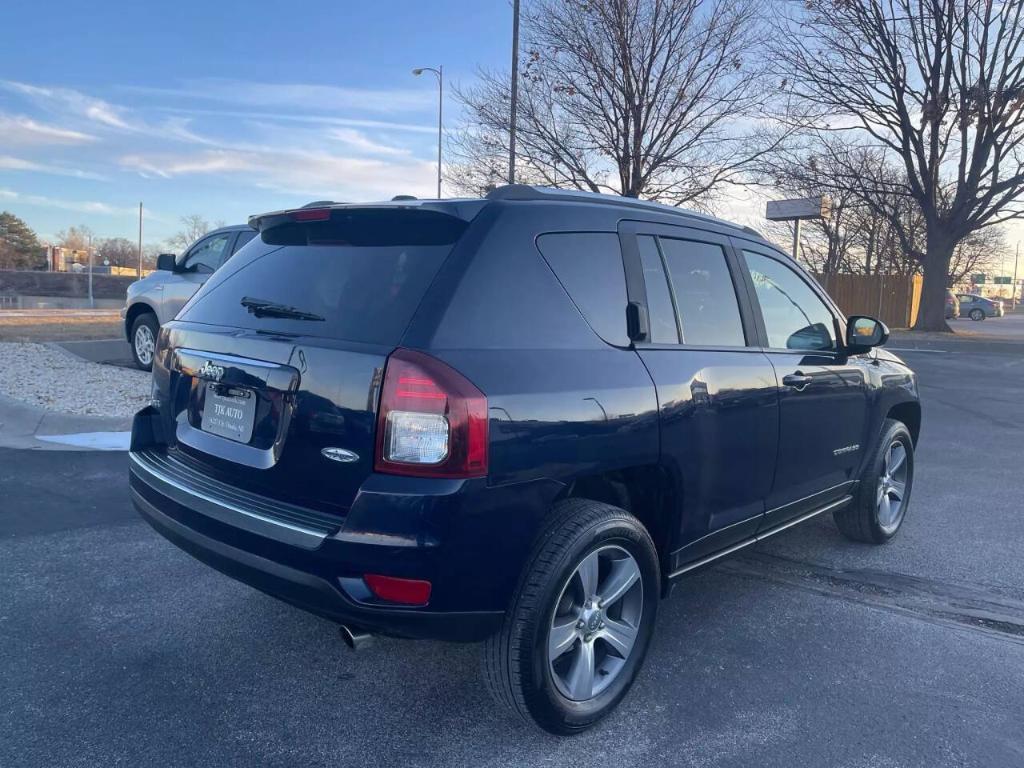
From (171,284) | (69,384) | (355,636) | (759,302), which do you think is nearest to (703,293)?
(759,302)

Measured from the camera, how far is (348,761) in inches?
105

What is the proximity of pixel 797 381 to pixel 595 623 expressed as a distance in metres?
1.72

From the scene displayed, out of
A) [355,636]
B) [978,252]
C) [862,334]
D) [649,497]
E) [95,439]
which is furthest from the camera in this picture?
[978,252]

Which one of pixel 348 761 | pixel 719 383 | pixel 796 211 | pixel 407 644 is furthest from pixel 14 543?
pixel 796 211

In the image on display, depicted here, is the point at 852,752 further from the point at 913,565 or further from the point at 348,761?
the point at 913,565

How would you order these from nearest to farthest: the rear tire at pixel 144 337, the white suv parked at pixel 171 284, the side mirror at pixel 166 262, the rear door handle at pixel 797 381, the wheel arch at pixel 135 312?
the rear door handle at pixel 797 381 → the side mirror at pixel 166 262 → the white suv parked at pixel 171 284 → the wheel arch at pixel 135 312 → the rear tire at pixel 144 337

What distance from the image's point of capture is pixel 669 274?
350 cm

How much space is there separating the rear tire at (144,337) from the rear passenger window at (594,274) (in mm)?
8841

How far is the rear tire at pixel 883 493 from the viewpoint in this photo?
4867 millimetres

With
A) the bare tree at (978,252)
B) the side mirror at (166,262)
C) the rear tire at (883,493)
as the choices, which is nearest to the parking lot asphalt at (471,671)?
the rear tire at (883,493)

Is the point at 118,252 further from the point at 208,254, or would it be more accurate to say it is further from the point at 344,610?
the point at 344,610

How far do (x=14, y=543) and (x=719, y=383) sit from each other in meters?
3.95

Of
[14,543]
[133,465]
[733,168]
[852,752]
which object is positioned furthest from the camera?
[733,168]

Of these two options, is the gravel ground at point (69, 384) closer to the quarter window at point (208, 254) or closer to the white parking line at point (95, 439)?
the white parking line at point (95, 439)
